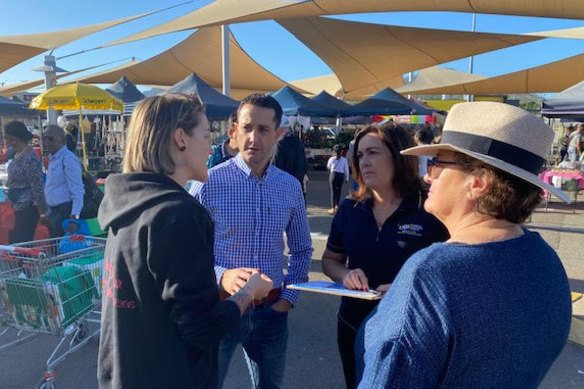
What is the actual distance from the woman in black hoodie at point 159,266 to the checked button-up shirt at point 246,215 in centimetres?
68

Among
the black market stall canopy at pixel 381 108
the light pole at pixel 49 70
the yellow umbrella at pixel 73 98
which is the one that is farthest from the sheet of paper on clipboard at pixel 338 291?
the black market stall canopy at pixel 381 108

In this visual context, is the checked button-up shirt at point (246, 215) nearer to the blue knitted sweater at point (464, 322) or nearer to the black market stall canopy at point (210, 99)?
the blue knitted sweater at point (464, 322)

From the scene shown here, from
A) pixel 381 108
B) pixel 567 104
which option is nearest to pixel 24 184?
pixel 567 104

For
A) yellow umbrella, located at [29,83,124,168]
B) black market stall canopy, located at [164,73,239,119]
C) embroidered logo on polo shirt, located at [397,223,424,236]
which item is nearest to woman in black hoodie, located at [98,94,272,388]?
embroidered logo on polo shirt, located at [397,223,424,236]

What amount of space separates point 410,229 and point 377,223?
182 millimetres

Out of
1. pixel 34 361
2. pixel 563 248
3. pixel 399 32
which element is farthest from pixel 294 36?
pixel 34 361

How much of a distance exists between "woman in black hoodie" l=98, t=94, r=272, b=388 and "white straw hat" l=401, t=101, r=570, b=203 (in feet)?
2.75

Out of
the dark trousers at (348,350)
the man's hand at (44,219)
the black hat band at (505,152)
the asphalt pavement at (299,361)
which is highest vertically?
the black hat band at (505,152)

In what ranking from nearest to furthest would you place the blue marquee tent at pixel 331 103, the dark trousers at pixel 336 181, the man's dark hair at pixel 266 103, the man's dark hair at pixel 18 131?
the man's dark hair at pixel 266 103 < the man's dark hair at pixel 18 131 < the dark trousers at pixel 336 181 < the blue marquee tent at pixel 331 103

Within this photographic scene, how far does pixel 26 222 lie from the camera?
4.95m

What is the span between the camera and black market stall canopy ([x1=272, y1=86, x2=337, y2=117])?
40.5ft

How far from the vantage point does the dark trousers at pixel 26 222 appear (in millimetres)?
4895

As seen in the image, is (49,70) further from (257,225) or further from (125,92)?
(257,225)

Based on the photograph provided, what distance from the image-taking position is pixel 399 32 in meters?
15.4
